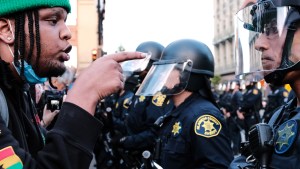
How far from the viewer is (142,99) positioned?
5605 mm

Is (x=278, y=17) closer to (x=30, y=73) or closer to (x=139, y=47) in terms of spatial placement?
(x=30, y=73)

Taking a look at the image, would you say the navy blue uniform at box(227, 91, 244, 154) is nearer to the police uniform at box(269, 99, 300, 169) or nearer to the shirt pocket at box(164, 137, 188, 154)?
the shirt pocket at box(164, 137, 188, 154)

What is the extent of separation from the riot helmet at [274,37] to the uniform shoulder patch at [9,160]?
138 cm

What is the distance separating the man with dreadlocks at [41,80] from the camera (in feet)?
4.46

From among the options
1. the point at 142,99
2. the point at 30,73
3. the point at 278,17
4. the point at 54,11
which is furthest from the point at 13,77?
the point at 142,99

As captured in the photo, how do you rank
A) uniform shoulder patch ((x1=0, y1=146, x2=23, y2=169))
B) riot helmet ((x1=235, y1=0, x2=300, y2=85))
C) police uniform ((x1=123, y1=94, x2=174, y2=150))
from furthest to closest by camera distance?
1. police uniform ((x1=123, y1=94, x2=174, y2=150))
2. riot helmet ((x1=235, y1=0, x2=300, y2=85))
3. uniform shoulder patch ((x1=0, y1=146, x2=23, y2=169))

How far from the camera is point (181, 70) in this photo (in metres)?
3.82

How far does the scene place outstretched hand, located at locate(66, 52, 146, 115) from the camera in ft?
4.74

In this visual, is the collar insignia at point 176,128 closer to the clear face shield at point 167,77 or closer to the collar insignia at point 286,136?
the clear face shield at point 167,77

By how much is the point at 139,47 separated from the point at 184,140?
4.05m

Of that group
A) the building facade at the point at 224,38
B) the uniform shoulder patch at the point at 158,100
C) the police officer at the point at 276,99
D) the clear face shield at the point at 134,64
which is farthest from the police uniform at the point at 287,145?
the building facade at the point at 224,38

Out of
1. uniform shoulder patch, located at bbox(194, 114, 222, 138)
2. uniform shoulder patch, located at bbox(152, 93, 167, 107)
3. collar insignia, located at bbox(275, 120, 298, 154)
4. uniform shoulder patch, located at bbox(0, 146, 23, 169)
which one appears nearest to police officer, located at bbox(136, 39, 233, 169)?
uniform shoulder patch, located at bbox(194, 114, 222, 138)

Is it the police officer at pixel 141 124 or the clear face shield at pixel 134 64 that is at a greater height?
the clear face shield at pixel 134 64

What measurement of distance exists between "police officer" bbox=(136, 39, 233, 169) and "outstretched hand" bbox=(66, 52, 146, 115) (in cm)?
157
